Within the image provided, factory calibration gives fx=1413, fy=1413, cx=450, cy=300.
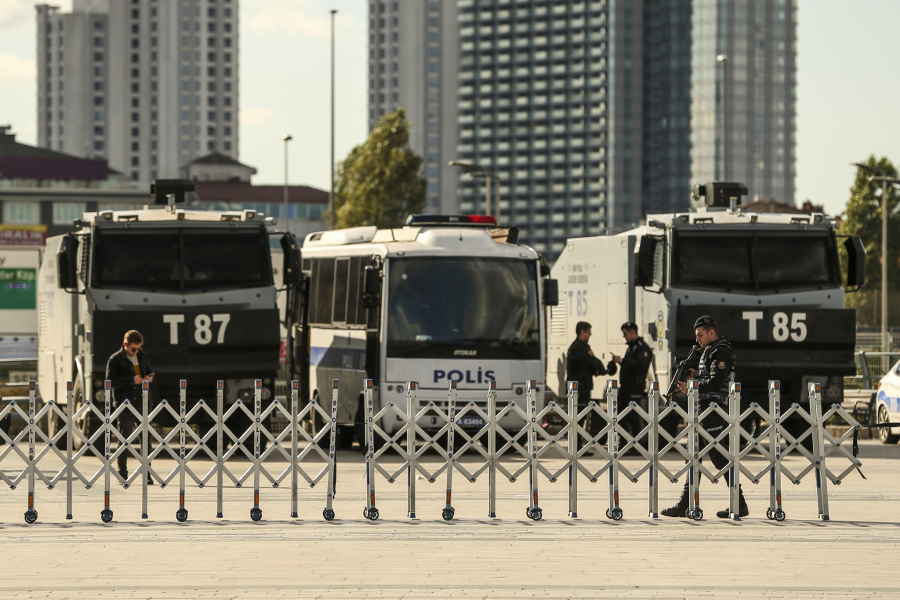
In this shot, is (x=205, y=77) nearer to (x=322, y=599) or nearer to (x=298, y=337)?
(x=298, y=337)

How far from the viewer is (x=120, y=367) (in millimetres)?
15734

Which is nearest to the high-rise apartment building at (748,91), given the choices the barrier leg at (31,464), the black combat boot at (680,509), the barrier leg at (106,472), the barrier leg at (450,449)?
the black combat boot at (680,509)

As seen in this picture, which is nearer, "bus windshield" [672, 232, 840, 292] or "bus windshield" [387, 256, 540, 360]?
"bus windshield" [387, 256, 540, 360]

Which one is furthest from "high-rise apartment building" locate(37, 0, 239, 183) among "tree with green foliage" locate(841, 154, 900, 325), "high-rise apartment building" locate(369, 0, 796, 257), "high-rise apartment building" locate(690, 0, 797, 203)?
"tree with green foliage" locate(841, 154, 900, 325)

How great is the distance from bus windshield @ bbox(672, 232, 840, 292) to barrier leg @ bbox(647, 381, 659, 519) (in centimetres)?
771

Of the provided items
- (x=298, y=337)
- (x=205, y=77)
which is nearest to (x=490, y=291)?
(x=298, y=337)

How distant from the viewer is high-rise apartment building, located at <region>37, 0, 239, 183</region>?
196875 mm

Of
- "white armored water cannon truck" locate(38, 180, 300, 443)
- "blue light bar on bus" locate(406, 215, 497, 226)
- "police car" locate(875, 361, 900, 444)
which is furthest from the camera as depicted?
"police car" locate(875, 361, 900, 444)

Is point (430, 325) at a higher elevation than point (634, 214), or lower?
lower

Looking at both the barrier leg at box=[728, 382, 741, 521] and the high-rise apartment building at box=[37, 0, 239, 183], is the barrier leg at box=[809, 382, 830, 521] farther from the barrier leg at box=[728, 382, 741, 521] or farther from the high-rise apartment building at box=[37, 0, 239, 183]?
the high-rise apartment building at box=[37, 0, 239, 183]

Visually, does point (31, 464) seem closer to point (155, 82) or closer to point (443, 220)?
point (443, 220)

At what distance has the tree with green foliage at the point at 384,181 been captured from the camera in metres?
62.3

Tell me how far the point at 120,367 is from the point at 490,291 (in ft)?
20.7

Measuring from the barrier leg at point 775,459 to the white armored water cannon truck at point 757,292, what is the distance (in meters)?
7.32
